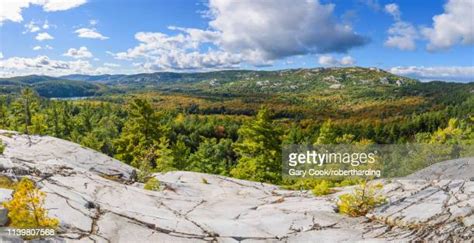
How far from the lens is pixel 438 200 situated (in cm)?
1073

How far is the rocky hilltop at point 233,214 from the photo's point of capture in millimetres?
9365

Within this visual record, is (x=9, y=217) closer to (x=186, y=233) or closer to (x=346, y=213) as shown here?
(x=186, y=233)

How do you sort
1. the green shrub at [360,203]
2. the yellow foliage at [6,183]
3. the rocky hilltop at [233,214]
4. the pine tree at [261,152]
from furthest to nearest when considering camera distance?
the pine tree at [261,152]
the green shrub at [360,203]
the yellow foliage at [6,183]
the rocky hilltop at [233,214]

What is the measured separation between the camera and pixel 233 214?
12.3 metres

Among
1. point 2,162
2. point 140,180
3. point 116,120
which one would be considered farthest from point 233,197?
point 116,120

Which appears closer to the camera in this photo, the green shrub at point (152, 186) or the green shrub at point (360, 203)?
the green shrub at point (360, 203)

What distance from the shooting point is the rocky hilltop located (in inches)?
369

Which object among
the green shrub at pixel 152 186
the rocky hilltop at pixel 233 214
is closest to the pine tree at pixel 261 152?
the green shrub at pixel 152 186

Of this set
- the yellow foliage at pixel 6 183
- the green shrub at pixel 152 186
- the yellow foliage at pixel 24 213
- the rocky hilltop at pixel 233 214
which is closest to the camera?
the yellow foliage at pixel 24 213

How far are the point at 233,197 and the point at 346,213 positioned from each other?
557 centimetres

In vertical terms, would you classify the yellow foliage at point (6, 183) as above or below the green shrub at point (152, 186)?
above

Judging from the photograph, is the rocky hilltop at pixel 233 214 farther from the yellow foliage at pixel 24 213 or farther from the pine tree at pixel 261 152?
the pine tree at pixel 261 152

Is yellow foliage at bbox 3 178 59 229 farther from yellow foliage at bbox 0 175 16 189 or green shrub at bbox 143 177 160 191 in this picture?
green shrub at bbox 143 177 160 191

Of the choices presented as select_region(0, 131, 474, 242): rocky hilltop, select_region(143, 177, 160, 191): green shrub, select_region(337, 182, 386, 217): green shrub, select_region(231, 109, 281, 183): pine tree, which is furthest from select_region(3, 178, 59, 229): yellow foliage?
select_region(231, 109, 281, 183): pine tree
